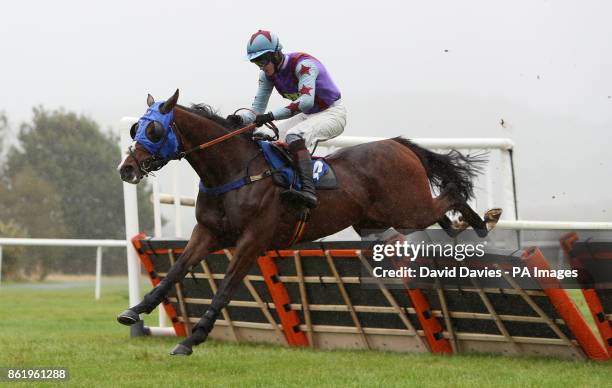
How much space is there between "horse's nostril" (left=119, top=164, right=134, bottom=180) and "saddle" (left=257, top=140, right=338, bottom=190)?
0.97m

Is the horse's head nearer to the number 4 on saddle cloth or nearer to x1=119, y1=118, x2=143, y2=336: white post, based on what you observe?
the number 4 on saddle cloth

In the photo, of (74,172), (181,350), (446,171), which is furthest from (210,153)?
(74,172)

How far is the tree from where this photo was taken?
31.1 metres

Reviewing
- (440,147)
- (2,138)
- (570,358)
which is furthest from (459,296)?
(2,138)

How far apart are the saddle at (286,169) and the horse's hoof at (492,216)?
1.30 meters

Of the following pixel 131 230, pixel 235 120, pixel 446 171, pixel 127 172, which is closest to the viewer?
pixel 127 172

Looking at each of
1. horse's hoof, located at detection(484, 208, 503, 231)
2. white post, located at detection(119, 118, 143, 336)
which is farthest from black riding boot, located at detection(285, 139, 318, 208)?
white post, located at detection(119, 118, 143, 336)

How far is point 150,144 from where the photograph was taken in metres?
6.25

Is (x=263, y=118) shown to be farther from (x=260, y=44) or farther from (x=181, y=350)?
(x=181, y=350)

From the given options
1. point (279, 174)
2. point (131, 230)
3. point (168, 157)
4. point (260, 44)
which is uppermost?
point (260, 44)

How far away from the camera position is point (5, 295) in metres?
16.4

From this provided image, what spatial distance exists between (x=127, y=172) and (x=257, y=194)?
0.87 meters

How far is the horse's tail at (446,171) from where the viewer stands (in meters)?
7.83

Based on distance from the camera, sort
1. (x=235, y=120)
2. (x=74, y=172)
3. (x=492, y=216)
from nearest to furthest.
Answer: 1. (x=235, y=120)
2. (x=492, y=216)
3. (x=74, y=172)
